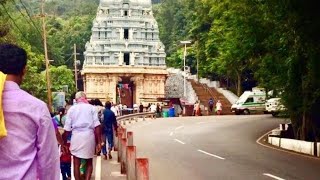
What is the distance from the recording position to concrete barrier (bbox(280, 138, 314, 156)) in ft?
74.5

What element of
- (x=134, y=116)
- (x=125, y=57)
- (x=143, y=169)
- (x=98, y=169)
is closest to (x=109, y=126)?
(x=98, y=169)

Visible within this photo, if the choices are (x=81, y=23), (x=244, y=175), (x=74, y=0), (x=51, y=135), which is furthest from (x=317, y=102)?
(x=74, y=0)

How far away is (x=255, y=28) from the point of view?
29156mm

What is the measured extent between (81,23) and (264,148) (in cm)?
10074

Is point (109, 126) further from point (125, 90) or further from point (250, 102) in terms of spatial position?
point (125, 90)

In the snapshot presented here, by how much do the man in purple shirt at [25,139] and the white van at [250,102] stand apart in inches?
2082

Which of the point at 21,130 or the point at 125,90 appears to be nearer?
the point at 21,130

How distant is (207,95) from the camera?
249 feet

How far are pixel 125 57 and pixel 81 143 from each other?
78.0 m

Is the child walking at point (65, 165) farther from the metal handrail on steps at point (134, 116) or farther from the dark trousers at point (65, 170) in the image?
the metal handrail on steps at point (134, 116)

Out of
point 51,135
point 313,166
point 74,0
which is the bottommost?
point 313,166

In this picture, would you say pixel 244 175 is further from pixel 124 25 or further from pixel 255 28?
pixel 124 25

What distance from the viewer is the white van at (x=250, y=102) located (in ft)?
186

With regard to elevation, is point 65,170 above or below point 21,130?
below
